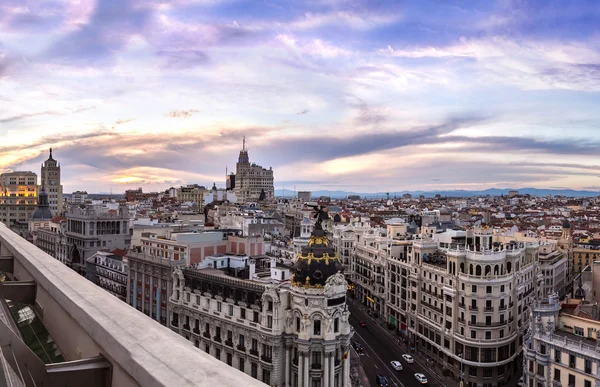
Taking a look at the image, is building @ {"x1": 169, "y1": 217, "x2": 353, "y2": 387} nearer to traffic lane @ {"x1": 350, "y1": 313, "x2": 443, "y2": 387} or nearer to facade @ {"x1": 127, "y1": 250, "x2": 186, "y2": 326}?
facade @ {"x1": 127, "y1": 250, "x2": 186, "y2": 326}

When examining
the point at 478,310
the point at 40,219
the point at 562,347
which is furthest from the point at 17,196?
the point at 562,347

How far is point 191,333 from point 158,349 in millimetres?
45953

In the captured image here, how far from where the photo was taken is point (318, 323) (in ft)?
126

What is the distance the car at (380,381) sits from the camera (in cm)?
4578

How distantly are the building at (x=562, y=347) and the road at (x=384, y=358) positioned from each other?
36.3ft

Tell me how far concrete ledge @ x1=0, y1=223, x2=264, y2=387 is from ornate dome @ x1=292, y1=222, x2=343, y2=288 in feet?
113

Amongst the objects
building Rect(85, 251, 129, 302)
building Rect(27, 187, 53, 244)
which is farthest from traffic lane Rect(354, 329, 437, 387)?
building Rect(27, 187, 53, 244)

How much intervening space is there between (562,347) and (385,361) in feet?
64.3

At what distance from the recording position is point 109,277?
2685 inches

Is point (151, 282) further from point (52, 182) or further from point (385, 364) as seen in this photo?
point (52, 182)

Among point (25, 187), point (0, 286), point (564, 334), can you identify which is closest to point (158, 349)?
point (0, 286)

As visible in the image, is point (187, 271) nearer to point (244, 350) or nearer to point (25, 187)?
point (244, 350)

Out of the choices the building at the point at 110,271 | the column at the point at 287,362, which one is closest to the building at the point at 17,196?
the building at the point at 110,271

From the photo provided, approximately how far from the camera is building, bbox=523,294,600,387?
36.5 metres
